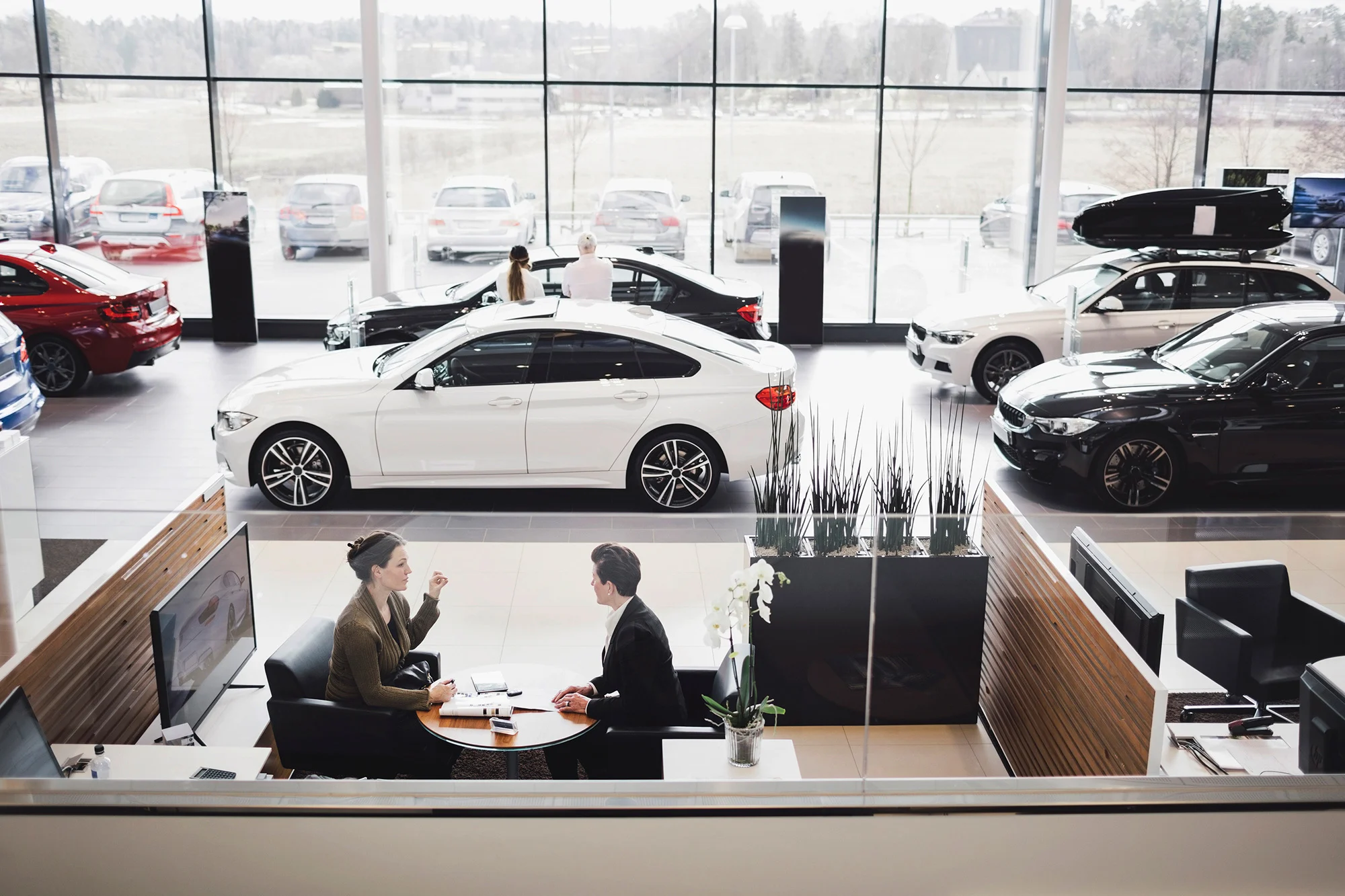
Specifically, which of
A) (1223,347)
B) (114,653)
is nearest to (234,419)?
(114,653)

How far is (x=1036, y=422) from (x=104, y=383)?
7.99m

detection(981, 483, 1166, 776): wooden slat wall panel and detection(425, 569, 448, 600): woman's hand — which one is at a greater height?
detection(425, 569, 448, 600): woman's hand

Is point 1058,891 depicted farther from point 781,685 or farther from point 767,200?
point 767,200

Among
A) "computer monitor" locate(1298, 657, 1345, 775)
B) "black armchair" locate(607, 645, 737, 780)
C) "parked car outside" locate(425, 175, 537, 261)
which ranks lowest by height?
"black armchair" locate(607, 645, 737, 780)

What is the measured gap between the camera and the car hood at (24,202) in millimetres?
13383

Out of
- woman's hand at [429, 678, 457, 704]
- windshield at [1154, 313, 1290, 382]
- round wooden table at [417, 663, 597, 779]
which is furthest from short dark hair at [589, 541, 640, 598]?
windshield at [1154, 313, 1290, 382]

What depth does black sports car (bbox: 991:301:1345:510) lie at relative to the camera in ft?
25.2

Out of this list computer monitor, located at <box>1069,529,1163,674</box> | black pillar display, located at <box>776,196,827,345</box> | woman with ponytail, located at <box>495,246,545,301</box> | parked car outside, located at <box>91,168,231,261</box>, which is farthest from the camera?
parked car outside, located at <box>91,168,231,261</box>

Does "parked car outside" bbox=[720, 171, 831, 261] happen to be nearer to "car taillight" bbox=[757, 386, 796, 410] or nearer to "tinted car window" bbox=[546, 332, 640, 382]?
"car taillight" bbox=[757, 386, 796, 410]

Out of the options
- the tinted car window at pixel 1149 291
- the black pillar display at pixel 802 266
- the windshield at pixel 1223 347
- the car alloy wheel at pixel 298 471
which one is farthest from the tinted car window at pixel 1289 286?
the car alloy wheel at pixel 298 471

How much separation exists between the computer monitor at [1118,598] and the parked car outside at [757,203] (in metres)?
9.33

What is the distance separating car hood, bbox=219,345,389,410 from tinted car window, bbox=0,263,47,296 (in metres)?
3.60

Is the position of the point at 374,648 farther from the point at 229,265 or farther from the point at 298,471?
the point at 229,265

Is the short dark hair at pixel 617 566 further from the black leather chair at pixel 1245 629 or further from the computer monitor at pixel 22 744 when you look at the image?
the black leather chair at pixel 1245 629
